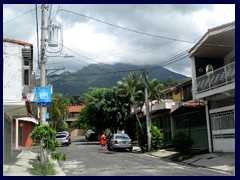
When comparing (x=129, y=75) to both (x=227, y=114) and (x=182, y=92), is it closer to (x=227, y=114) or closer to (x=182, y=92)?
(x=182, y=92)

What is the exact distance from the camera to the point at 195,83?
71.9 feet

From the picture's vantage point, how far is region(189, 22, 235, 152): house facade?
18375 millimetres

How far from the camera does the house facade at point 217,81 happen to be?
723 inches

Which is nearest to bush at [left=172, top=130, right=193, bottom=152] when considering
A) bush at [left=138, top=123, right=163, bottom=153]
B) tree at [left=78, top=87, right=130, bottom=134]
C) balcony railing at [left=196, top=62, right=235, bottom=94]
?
balcony railing at [left=196, top=62, right=235, bottom=94]

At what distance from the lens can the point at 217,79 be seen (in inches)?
751

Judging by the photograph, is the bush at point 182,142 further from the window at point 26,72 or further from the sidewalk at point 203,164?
the window at point 26,72

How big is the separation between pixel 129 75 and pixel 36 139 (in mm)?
23549

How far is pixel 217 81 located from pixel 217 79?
11 centimetres

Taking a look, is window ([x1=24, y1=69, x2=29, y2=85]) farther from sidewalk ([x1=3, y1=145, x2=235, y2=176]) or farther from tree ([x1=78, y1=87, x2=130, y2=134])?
tree ([x1=78, y1=87, x2=130, y2=134])

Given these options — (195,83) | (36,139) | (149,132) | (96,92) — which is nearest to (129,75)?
(96,92)

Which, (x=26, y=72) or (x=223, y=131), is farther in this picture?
(x=223, y=131)

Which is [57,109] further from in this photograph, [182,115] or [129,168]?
[129,168]

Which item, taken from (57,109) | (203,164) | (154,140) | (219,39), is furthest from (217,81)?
(57,109)

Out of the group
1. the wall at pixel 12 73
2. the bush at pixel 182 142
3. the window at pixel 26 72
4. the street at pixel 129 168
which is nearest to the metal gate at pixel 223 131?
the bush at pixel 182 142
